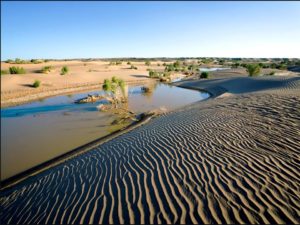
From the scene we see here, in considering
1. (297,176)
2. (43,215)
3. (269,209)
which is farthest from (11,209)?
(297,176)

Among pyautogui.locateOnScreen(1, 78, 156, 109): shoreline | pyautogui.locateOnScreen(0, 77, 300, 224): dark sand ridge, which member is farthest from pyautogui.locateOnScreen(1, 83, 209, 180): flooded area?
pyautogui.locateOnScreen(0, 77, 300, 224): dark sand ridge

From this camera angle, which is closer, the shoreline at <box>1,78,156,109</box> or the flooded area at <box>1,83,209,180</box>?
the flooded area at <box>1,83,209,180</box>

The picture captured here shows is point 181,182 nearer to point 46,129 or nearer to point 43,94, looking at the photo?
point 46,129

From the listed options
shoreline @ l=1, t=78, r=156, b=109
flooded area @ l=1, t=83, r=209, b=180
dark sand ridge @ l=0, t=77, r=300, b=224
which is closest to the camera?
dark sand ridge @ l=0, t=77, r=300, b=224

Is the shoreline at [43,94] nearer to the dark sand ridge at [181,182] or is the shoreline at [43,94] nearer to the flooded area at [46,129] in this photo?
the flooded area at [46,129]

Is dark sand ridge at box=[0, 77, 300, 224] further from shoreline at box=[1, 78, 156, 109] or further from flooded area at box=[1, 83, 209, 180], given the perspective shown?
shoreline at box=[1, 78, 156, 109]

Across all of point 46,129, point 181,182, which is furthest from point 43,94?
point 181,182

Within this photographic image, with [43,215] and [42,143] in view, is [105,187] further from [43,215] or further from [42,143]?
[42,143]
